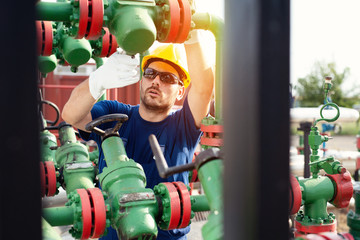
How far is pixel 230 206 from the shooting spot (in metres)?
0.46

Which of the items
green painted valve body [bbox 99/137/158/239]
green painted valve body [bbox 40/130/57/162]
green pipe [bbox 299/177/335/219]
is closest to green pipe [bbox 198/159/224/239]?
green painted valve body [bbox 99/137/158/239]

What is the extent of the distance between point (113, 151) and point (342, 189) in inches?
44.4

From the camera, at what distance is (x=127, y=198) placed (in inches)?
52.8

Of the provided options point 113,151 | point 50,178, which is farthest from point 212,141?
point 50,178

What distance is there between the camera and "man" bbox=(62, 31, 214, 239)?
2.09 meters

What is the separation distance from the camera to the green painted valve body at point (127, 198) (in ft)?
4.25

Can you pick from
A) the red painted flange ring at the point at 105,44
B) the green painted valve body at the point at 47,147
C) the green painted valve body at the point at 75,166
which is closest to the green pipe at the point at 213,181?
the green painted valve body at the point at 75,166

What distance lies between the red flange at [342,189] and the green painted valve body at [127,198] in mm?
964

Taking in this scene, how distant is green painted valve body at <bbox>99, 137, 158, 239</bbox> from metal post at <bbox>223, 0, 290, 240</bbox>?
0.90 m

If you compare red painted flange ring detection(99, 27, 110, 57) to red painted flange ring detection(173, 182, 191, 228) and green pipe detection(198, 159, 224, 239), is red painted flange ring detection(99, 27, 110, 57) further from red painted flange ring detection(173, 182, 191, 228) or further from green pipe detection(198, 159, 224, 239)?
green pipe detection(198, 159, 224, 239)

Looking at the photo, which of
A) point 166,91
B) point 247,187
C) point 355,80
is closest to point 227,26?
point 247,187

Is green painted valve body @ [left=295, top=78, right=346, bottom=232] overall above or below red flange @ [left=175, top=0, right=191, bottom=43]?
below

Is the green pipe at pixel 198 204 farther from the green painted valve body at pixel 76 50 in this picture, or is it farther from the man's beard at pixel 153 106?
the green painted valve body at pixel 76 50

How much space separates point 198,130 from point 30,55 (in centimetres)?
192
